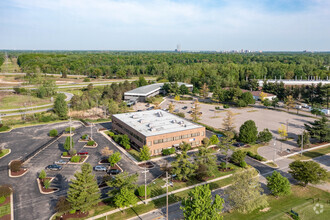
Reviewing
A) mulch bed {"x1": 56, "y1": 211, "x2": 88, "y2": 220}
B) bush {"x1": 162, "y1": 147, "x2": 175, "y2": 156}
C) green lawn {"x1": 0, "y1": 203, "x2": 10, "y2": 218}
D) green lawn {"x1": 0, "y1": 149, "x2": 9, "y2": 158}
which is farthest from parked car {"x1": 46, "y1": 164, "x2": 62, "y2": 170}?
bush {"x1": 162, "y1": 147, "x2": 175, "y2": 156}

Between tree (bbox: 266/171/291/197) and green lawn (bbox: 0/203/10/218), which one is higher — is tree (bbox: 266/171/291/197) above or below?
above

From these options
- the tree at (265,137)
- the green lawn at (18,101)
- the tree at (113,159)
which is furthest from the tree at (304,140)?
the green lawn at (18,101)

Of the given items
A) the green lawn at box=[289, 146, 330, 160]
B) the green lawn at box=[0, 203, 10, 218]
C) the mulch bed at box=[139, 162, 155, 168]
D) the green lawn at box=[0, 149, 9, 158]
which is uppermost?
the green lawn at box=[289, 146, 330, 160]

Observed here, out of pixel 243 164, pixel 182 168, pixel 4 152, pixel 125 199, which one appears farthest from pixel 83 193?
pixel 4 152

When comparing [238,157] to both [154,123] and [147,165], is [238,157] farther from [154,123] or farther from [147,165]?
[154,123]

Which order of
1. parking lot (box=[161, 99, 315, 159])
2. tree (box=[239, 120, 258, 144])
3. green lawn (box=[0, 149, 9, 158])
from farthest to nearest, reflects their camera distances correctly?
parking lot (box=[161, 99, 315, 159]) → tree (box=[239, 120, 258, 144]) → green lawn (box=[0, 149, 9, 158])

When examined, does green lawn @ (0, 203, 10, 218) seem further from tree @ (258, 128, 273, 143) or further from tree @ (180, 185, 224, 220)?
tree @ (258, 128, 273, 143)
